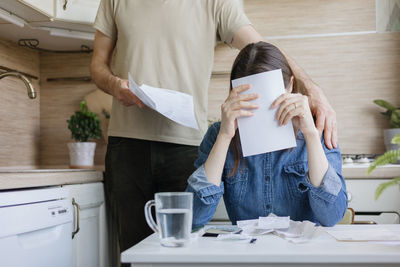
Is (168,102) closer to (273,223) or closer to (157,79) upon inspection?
(157,79)

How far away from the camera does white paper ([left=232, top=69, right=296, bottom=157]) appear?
78 centimetres

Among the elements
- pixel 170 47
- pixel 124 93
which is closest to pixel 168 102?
pixel 124 93

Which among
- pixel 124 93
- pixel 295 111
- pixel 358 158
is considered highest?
pixel 124 93

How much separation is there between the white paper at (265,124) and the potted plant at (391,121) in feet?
4.36

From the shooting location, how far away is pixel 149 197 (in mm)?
1417

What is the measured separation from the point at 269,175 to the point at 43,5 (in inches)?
46.7

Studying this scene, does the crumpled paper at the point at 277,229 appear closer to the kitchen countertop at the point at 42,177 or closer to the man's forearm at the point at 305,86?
the man's forearm at the point at 305,86

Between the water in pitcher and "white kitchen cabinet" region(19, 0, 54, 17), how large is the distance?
1.26 m

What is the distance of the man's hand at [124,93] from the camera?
1276 millimetres

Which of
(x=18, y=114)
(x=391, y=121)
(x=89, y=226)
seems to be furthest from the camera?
(x=18, y=114)

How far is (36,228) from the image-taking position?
122 centimetres

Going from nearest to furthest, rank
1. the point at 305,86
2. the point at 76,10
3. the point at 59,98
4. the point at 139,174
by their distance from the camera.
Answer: the point at 305,86 < the point at 139,174 < the point at 76,10 < the point at 59,98

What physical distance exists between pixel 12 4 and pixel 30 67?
622 mm

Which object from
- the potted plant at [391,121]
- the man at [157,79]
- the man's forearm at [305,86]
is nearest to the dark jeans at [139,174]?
the man at [157,79]
